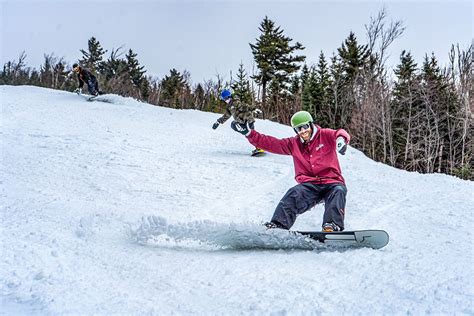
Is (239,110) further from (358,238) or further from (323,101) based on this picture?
(323,101)

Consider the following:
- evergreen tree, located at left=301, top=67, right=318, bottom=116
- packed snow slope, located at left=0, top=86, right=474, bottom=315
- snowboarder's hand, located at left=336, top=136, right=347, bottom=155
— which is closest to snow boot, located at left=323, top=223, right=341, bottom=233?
packed snow slope, located at left=0, top=86, right=474, bottom=315

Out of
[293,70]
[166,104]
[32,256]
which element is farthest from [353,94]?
[32,256]

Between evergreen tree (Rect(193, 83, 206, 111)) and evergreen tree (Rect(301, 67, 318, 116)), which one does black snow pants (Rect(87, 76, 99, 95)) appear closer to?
evergreen tree (Rect(301, 67, 318, 116))

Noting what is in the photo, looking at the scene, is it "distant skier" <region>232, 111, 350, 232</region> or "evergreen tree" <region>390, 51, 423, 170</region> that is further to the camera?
"evergreen tree" <region>390, 51, 423, 170</region>

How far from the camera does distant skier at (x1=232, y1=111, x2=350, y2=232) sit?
367 centimetres

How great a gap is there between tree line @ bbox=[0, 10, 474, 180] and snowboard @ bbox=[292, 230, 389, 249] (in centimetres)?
1917

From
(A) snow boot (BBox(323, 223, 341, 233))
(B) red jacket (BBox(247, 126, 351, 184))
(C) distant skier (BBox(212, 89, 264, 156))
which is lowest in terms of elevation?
(A) snow boot (BBox(323, 223, 341, 233))

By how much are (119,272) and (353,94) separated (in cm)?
3113

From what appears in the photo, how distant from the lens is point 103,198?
482 cm

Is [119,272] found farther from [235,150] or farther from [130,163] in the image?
[235,150]

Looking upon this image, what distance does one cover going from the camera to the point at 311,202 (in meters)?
3.88

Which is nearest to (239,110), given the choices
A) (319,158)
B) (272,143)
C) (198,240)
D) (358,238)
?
(272,143)

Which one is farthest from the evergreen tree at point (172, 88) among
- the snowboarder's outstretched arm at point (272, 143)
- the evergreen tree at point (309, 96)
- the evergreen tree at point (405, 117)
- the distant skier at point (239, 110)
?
the snowboarder's outstretched arm at point (272, 143)

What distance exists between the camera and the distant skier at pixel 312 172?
12.0 feet
